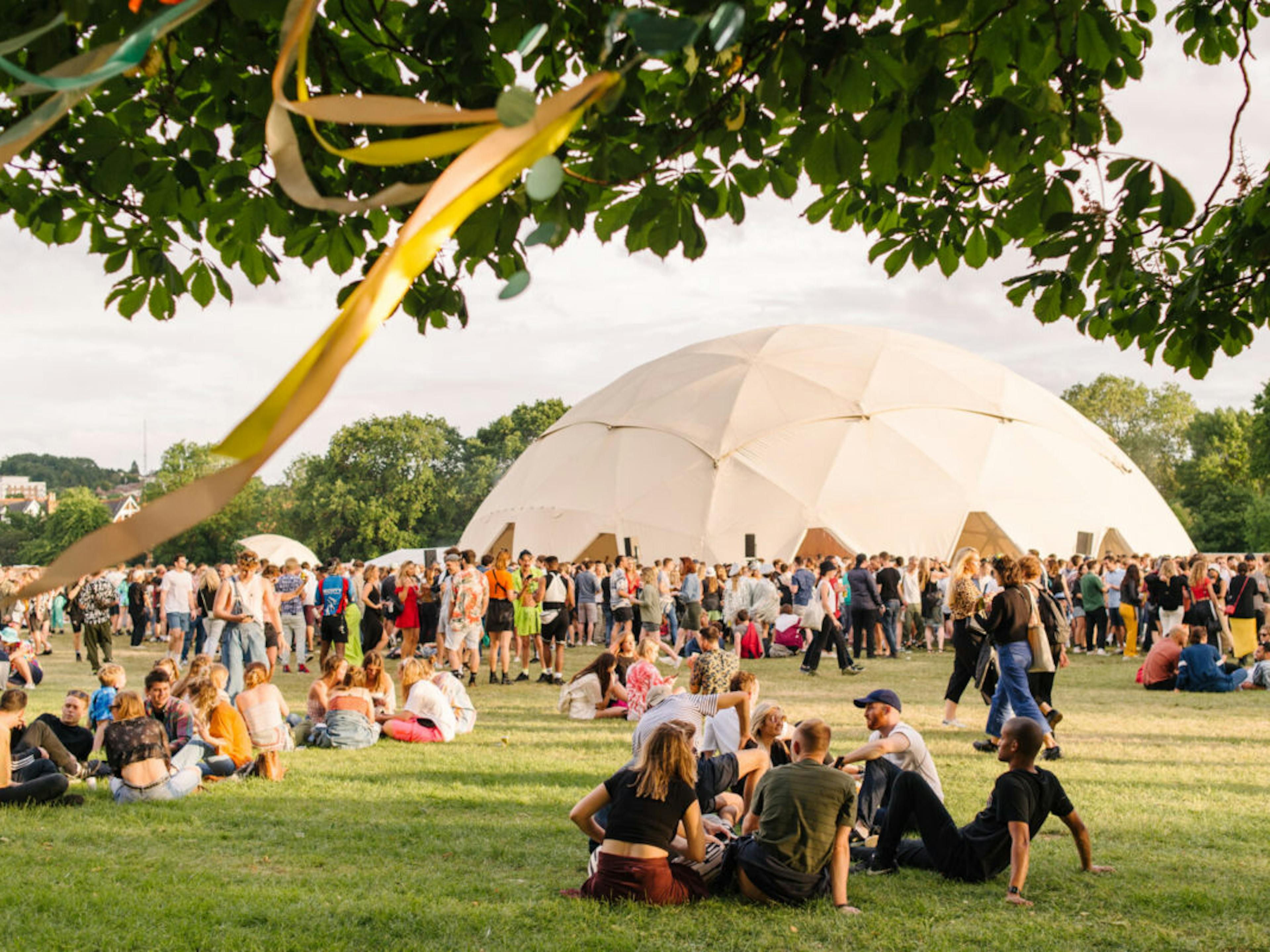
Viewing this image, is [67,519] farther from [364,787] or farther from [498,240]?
[498,240]

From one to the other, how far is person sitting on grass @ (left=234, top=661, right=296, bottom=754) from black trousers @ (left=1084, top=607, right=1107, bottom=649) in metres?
14.3

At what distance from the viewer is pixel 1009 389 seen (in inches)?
1390

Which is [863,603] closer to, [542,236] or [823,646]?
[823,646]

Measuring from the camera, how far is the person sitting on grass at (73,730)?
27.7 ft

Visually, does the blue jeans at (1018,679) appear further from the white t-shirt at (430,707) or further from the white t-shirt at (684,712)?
the white t-shirt at (430,707)

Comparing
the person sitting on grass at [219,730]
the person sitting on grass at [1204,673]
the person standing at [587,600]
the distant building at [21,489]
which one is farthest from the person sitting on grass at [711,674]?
the distant building at [21,489]

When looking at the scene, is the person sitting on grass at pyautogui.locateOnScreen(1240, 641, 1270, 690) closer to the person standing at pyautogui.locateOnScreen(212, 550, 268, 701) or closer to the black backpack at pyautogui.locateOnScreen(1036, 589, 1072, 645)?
the black backpack at pyautogui.locateOnScreen(1036, 589, 1072, 645)

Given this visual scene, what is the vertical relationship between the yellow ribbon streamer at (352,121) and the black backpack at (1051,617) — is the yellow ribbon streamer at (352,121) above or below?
above

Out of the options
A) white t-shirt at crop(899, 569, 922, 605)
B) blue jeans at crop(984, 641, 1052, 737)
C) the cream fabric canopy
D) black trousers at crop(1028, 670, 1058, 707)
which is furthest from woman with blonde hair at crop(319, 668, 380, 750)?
the cream fabric canopy

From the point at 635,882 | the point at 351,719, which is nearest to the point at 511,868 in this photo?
the point at 635,882

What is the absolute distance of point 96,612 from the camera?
50.5ft

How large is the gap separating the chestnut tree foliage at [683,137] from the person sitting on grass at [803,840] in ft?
8.10

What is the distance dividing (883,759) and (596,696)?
5.04 meters

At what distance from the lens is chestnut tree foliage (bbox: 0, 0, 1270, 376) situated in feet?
11.0
